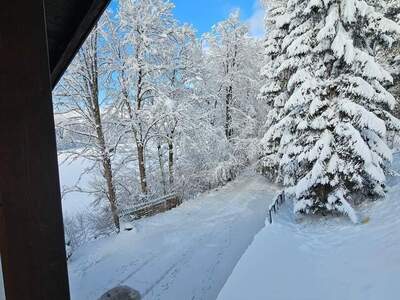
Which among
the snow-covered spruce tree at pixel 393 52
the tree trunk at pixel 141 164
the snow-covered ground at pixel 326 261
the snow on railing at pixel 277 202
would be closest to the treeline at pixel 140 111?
the tree trunk at pixel 141 164

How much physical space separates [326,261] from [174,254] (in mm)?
4093

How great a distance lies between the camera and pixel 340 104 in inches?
337

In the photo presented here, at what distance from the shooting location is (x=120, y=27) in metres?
12.2

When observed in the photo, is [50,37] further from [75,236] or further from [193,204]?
[193,204]

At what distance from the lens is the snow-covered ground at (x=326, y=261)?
208 inches

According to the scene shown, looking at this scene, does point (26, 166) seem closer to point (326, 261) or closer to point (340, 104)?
point (326, 261)

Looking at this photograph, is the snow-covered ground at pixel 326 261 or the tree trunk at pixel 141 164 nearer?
the snow-covered ground at pixel 326 261

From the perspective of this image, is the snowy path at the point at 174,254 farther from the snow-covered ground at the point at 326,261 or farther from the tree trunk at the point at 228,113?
the tree trunk at the point at 228,113

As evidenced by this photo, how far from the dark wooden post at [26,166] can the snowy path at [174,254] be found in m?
6.01

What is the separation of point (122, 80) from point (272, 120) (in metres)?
7.72

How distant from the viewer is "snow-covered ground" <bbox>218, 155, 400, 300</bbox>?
5281 mm

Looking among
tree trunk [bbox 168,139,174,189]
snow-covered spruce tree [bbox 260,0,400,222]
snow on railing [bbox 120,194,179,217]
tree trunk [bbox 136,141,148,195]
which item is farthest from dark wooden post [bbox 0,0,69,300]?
tree trunk [bbox 168,139,174,189]

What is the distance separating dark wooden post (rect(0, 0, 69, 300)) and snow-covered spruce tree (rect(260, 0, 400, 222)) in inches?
344

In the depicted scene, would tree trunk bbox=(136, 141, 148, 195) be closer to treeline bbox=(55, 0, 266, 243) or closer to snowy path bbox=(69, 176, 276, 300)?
treeline bbox=(55, 0, 266, 243)
